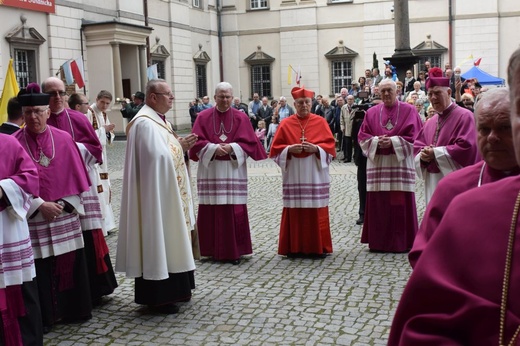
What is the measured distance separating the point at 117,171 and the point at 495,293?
15.7 metres

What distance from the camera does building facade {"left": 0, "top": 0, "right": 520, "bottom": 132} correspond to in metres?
24.1

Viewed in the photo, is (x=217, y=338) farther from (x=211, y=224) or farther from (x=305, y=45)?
(x=305, y=45)

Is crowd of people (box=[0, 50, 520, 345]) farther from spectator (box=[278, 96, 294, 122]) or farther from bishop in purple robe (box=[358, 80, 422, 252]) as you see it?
spectator (box=[278, 96, 294, 122])

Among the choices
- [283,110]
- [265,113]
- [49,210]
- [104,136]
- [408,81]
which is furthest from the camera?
[265,113]

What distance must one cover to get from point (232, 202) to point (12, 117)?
119 inches

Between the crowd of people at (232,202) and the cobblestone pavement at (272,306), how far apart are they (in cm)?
22

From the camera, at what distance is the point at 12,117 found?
5.34 m

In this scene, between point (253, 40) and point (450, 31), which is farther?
point (253, 40)

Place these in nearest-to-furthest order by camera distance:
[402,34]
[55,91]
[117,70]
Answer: [55,91] → [402,34] → [117,70]

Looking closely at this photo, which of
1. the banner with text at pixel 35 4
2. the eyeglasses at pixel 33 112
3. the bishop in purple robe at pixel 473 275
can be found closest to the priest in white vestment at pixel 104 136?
the eyeglasses at pixel 33 112

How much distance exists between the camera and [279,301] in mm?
6035

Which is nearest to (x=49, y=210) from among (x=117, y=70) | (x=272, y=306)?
(x=272, y=306)

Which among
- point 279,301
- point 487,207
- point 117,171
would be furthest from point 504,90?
point 117,171

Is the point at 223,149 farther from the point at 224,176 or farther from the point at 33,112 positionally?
the point at 33,112
